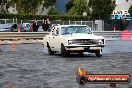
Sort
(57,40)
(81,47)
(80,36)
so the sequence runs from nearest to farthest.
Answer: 1. (81,47)
2. (80,36)
3. (57,40)

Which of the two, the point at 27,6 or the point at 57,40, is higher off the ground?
the point at 27,6

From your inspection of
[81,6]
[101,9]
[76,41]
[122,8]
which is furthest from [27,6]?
[76,41]

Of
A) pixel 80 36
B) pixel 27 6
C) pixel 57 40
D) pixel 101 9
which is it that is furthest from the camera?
pixel 27 6

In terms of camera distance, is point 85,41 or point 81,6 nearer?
point 85,41

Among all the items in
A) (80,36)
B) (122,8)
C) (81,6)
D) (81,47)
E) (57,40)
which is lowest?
(81,47)

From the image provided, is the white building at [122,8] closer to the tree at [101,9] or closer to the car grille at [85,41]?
the tree at [101,9]

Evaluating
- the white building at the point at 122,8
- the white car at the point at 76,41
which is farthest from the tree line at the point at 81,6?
the white car at the point at 76,41

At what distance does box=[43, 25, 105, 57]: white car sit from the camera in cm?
2033

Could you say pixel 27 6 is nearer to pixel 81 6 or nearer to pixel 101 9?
pixel 81 6

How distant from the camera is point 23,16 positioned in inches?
2472

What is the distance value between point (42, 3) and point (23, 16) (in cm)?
1450

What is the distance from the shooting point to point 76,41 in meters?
20.4

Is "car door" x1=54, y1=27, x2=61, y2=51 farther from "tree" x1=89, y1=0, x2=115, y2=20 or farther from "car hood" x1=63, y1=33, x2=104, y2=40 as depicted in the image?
"tree" x1=89, y1=0, x2=115, y2=20

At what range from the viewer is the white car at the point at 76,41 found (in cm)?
2033
